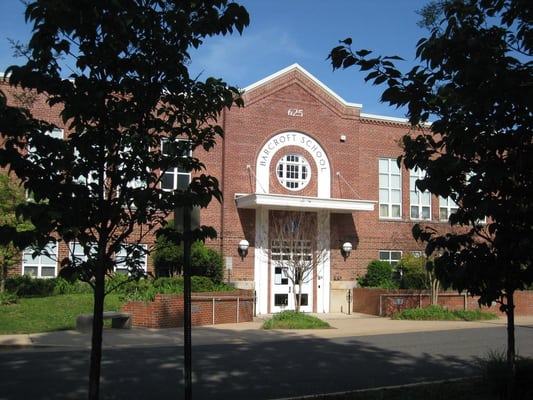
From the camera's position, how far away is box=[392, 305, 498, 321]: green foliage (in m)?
22.6

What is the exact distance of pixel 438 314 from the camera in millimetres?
22625

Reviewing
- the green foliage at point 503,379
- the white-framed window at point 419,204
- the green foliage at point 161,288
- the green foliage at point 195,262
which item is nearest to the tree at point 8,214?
the green foliage at point 161,288

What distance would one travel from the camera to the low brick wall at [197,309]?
62.8 ft

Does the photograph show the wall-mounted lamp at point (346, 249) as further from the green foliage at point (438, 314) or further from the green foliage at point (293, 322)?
the green foliage at point (293, 322)

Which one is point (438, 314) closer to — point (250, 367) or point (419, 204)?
point (419, 204)

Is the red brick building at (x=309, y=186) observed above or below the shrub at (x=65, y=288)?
above

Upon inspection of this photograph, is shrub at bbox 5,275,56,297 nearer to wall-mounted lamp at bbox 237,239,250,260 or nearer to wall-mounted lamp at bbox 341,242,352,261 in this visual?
wall-mounted lamp at bbox 237,239,250,260

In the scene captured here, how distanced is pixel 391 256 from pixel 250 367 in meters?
18.6

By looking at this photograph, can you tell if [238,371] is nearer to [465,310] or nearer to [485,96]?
[485,96]

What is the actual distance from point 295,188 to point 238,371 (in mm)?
16338

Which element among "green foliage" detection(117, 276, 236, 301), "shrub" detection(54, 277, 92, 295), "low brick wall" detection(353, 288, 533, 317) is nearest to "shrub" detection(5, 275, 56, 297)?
"shrub" detection(54, 277, 92, 295)

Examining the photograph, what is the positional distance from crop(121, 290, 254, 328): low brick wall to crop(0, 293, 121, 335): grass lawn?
1501mm

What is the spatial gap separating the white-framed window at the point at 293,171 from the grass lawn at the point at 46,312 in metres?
8.95

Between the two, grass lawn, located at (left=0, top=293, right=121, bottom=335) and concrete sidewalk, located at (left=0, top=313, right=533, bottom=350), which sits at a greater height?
grass lawn, located at (left=0, top=293, right=121, bottom=335)
